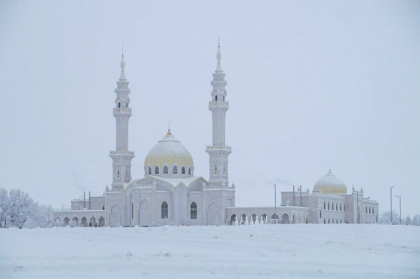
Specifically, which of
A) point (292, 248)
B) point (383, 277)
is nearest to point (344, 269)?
point (383, 277)

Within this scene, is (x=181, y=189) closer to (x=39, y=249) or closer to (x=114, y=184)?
(x=114, y=184)

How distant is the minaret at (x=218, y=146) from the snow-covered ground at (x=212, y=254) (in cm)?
3855

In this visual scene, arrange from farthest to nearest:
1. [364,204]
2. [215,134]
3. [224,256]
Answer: [364,204] → [215,134] → [224,256]

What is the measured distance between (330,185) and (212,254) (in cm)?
6788

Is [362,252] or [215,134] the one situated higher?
[215,134]

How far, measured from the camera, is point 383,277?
28.6m

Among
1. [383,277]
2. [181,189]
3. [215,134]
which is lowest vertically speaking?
[383,277]

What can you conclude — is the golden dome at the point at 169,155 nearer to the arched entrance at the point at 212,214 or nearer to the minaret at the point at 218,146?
the minaret at the point at 218,146

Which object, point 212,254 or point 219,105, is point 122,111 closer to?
point 219,105

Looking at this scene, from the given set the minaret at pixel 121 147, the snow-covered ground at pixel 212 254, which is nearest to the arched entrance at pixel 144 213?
the minaret at pixel 121 147

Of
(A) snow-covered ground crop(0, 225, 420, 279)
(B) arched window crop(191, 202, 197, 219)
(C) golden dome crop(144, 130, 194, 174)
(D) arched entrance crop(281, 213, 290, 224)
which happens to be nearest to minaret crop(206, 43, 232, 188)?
(B) arched window crop(191, 202, 197, 219)

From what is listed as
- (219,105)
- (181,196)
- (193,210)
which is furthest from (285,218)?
(219,105)

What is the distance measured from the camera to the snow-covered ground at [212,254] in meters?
29.6

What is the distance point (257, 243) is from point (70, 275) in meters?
14.5
